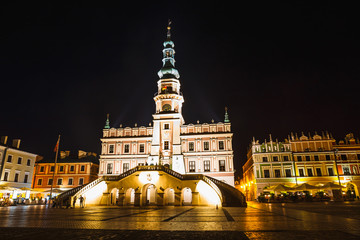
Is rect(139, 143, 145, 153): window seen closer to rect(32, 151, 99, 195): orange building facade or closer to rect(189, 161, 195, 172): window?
rect(189, 161, 195, 172): window

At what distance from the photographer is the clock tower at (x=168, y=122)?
48906 mm

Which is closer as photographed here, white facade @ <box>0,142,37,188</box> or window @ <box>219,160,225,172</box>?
white facade @ <box>0,142,37,188</box>

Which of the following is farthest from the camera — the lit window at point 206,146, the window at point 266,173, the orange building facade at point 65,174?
the orange building facade at point 65,174

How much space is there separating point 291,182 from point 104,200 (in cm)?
4029

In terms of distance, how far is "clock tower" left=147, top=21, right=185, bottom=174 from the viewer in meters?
48.9

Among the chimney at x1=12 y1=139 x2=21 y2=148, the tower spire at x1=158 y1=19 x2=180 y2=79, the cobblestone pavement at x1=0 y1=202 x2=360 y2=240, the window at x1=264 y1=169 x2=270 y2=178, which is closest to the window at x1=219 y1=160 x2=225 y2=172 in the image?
the window at x1=264 y1=169 x2=270 y2=178

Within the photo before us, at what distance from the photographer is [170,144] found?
50.5 meters

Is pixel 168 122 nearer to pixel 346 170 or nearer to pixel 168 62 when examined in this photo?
pixel 168 62

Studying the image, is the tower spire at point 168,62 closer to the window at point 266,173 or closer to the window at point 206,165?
the window at point 206,165

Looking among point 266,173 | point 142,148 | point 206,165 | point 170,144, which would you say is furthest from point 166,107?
point 266,173

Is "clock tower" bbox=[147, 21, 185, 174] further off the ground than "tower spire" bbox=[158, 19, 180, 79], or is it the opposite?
"tower spire" bbox=[158, 19, 180, 79]

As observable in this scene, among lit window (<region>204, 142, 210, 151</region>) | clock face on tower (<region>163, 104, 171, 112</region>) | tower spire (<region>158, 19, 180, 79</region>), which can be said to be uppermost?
tower spire (<region>158, 19, 180, 79</region>)

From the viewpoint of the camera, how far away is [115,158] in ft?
172

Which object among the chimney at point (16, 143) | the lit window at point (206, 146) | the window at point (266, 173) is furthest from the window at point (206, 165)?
the chimney at point (16, 143)
